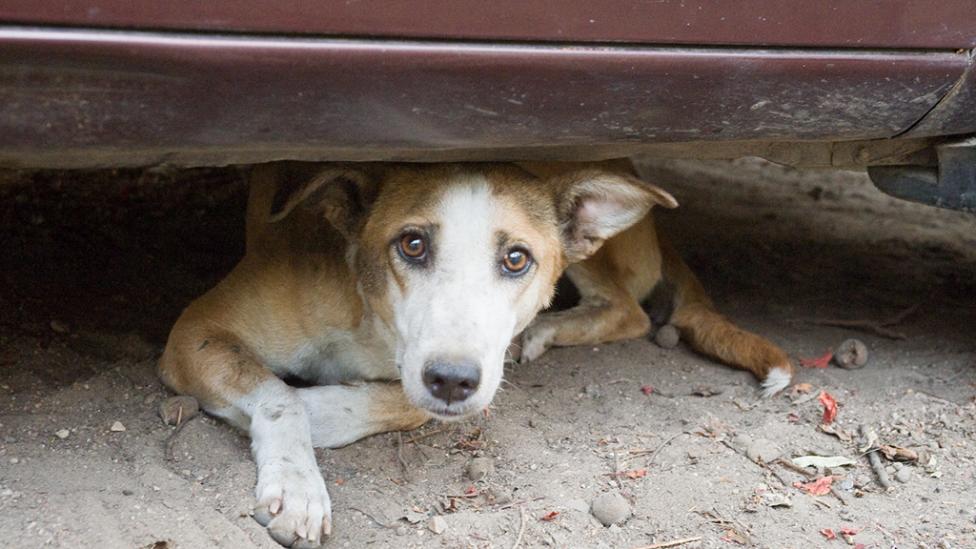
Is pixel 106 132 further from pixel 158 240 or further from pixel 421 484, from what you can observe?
pixel 158 240

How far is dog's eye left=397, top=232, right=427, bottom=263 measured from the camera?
2.87 metres

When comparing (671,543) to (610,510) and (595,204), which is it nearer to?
(610,510)

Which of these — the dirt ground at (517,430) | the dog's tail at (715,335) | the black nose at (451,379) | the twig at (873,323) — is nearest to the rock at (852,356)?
the dirt ground at (517,430)

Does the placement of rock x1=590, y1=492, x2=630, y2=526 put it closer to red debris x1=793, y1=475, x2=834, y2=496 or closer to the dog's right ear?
red debris x1=793, y1=475, x2=834, y2=496

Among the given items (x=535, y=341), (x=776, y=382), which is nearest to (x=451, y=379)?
(x=535, y=341)

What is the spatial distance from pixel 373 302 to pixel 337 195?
34 cm

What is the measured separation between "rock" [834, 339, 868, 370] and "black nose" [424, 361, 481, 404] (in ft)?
5.62

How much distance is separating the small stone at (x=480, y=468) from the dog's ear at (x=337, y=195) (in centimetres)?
79

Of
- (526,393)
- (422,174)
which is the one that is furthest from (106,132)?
(526,393)

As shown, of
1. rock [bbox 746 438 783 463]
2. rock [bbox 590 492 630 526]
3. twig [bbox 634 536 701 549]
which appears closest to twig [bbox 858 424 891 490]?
rock [bbox 746 438 783 463]

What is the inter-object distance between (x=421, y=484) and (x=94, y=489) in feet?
2.71

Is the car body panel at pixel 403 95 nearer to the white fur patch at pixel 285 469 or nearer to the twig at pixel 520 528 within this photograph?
the white fur patch at pixel 285 469

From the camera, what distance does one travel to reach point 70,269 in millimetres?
3969

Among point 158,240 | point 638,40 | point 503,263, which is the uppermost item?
point 638,40
